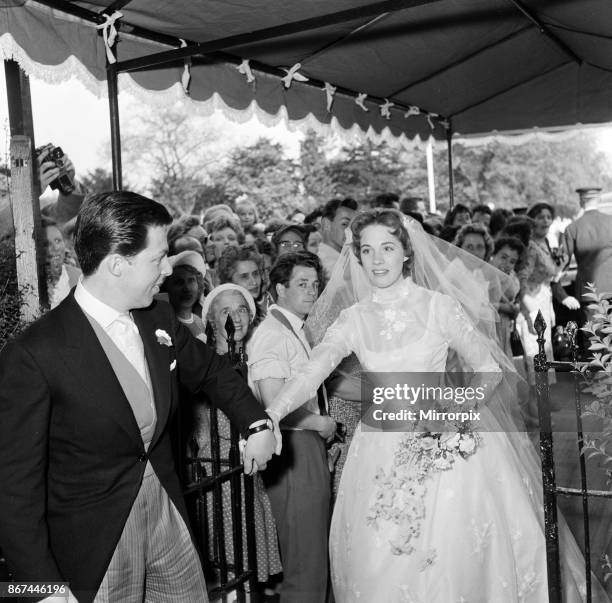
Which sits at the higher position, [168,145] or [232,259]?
[168,145]

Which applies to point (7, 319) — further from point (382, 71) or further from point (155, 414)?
point (382, 71)

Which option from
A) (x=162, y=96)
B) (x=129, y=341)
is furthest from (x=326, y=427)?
(x=162, y=96)

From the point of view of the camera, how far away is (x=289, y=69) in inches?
278

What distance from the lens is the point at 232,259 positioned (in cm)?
484

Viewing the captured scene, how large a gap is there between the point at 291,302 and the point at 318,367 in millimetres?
535

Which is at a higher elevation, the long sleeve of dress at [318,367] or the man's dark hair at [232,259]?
the man's dark hair at [232,259]

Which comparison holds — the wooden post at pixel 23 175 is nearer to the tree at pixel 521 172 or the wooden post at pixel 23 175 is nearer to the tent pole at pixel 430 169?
the tent pole at pixel 430 169

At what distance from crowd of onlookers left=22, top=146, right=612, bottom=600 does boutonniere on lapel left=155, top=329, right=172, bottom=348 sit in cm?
85

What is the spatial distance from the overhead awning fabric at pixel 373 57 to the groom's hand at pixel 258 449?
2.91 meters

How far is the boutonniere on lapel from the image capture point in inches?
94.5

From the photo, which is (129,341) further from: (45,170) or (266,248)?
(266,248)

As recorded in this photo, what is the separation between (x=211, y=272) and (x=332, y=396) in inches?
101

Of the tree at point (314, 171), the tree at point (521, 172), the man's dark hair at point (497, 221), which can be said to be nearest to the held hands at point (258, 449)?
the man's dark hair at point (497, 221)

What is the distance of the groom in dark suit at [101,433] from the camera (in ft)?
6.56
